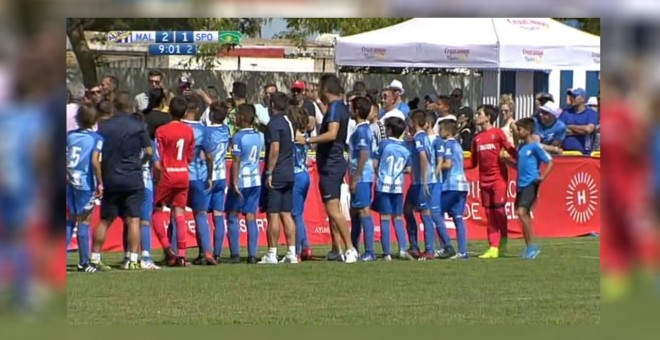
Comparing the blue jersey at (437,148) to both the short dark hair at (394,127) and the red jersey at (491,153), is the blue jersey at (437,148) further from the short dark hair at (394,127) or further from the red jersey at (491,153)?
the red jersey at (491,153)

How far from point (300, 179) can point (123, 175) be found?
8.85 ft

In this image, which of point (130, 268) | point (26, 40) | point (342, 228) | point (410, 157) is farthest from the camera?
point (410, 157)

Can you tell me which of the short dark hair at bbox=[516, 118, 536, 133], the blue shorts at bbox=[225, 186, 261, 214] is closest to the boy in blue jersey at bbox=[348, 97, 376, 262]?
the blue shorts at bbox=[225, 186, 261, 214]

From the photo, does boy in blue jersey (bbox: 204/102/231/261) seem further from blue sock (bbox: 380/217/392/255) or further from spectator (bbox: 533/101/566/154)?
spectator (bbox: 533/101/566/154)

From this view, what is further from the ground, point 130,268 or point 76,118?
point 76,118

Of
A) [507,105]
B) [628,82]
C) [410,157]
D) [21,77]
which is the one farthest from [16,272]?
[507,105]

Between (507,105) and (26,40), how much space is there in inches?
411

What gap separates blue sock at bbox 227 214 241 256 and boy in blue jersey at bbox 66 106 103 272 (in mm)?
1676

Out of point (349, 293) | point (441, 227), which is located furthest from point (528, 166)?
point (349, 293)

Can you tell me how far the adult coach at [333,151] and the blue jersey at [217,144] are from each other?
2.44ft

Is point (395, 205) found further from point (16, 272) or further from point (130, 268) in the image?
point (16, 272)

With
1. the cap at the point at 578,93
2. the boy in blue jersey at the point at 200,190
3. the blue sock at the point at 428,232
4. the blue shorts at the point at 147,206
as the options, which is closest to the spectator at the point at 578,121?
the cap at the point at 578,93

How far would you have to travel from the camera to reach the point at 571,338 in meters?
6.85

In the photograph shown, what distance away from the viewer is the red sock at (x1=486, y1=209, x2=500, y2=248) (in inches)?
548
